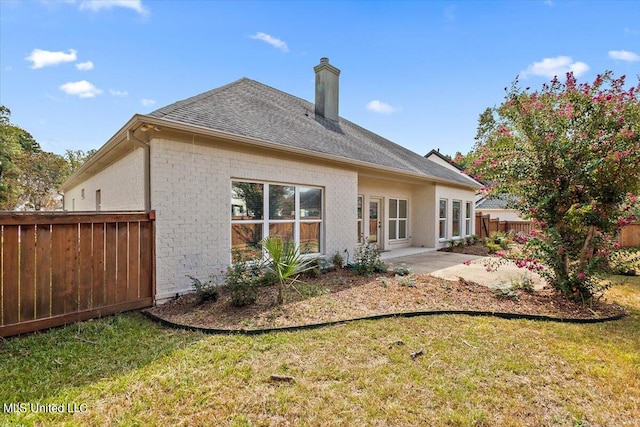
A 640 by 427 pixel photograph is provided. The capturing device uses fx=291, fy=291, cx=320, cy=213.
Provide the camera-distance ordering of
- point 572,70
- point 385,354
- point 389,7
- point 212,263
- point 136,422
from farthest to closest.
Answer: point 389,7 < point 212,263 < point 572,70 < point 385,354 < point 136,422

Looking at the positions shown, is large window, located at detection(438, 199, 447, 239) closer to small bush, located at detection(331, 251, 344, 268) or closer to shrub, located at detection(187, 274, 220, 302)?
small bush, located at detection(331, 251, 344, 268)

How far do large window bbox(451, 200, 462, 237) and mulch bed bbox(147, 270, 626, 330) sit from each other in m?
8.72

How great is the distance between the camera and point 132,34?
336 inches

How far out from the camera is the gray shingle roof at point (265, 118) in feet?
20.1

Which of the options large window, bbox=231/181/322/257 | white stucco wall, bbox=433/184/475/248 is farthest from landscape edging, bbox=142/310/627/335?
white stucco wall, bbox=433/184/475/248

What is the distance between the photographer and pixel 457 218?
49.2ft

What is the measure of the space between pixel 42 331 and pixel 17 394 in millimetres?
1776

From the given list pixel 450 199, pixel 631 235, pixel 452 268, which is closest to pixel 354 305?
pixel 452 268

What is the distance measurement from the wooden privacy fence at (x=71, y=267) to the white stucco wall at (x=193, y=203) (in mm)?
304

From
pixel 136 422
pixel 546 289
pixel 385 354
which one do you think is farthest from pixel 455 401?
pixel 546 289

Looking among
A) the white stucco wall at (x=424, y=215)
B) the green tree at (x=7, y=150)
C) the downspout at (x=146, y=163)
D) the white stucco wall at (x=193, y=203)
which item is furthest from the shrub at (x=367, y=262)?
the green tree at (x=7, y=150)

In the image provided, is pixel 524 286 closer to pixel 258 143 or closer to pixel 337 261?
pixel 337 261

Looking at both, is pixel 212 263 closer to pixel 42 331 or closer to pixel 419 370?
pixel 42 331

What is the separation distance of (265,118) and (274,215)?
9.25ft
